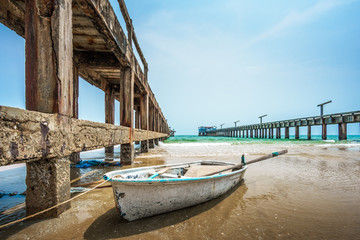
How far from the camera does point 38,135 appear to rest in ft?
7.30

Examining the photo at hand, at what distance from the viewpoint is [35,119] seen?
217cm

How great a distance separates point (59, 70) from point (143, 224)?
265cm

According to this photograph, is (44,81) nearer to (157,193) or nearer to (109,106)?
(157,193)

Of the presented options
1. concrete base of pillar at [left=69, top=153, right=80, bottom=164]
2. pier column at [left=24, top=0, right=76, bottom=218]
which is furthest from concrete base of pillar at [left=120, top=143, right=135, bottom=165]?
pier column at [left=24, top=0, right=76, bottom=218]

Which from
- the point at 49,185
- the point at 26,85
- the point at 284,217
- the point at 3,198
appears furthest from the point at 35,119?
the point at 284,217

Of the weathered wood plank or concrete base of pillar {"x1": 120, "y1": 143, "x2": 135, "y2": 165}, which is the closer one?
the weathered wood plank

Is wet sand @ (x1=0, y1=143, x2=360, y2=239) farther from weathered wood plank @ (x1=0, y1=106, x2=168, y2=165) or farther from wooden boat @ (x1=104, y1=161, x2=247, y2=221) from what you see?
weathered wood plank @ (x1=0, y1=106, x2=168, y2=165)

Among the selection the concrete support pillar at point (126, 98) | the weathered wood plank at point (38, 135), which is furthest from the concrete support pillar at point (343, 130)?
the weathered wood plank at point (38, 135)

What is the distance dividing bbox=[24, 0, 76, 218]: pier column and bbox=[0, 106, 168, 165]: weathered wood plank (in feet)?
0.51

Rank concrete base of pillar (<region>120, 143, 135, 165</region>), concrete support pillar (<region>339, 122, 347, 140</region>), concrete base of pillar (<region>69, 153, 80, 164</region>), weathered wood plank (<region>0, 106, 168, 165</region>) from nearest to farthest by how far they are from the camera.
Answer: weathered wood plank (<region>0, 106, 168, 165</region>)
concrete base of pillar (<region>120, 143, 135, 165</region>)
concrete base of pillar (<region>69, 153, 80, 164</region>)
concrete support pillar (<region>339, 122, 347, 140</region>)

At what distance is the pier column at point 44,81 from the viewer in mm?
2498

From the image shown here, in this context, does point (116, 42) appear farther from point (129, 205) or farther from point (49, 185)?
point (129, 205)

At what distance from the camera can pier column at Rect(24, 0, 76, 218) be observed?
8.20 ft

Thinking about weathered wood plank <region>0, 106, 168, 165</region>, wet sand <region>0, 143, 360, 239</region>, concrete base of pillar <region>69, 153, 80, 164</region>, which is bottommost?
wet sand <region>0, 143, 360, 239</region>
